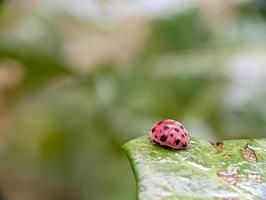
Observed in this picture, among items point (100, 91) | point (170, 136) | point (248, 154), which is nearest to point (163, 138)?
point (170, 136)

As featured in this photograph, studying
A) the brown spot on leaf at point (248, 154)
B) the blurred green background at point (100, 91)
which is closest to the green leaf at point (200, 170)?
the brown spot on leaf at point (248, 154)

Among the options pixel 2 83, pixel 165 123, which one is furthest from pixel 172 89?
pixel 165 123

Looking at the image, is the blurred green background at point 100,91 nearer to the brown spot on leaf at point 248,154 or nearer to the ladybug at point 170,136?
the ladybug at point 170,136

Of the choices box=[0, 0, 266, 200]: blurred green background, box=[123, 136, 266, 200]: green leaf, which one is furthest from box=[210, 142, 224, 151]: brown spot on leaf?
box=[0, 0, 266, 200]: blurred green background

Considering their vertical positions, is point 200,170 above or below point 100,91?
above

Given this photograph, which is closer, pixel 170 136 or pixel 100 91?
pixel 170 136

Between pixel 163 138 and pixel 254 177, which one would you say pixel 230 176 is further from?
pixel 163 138
